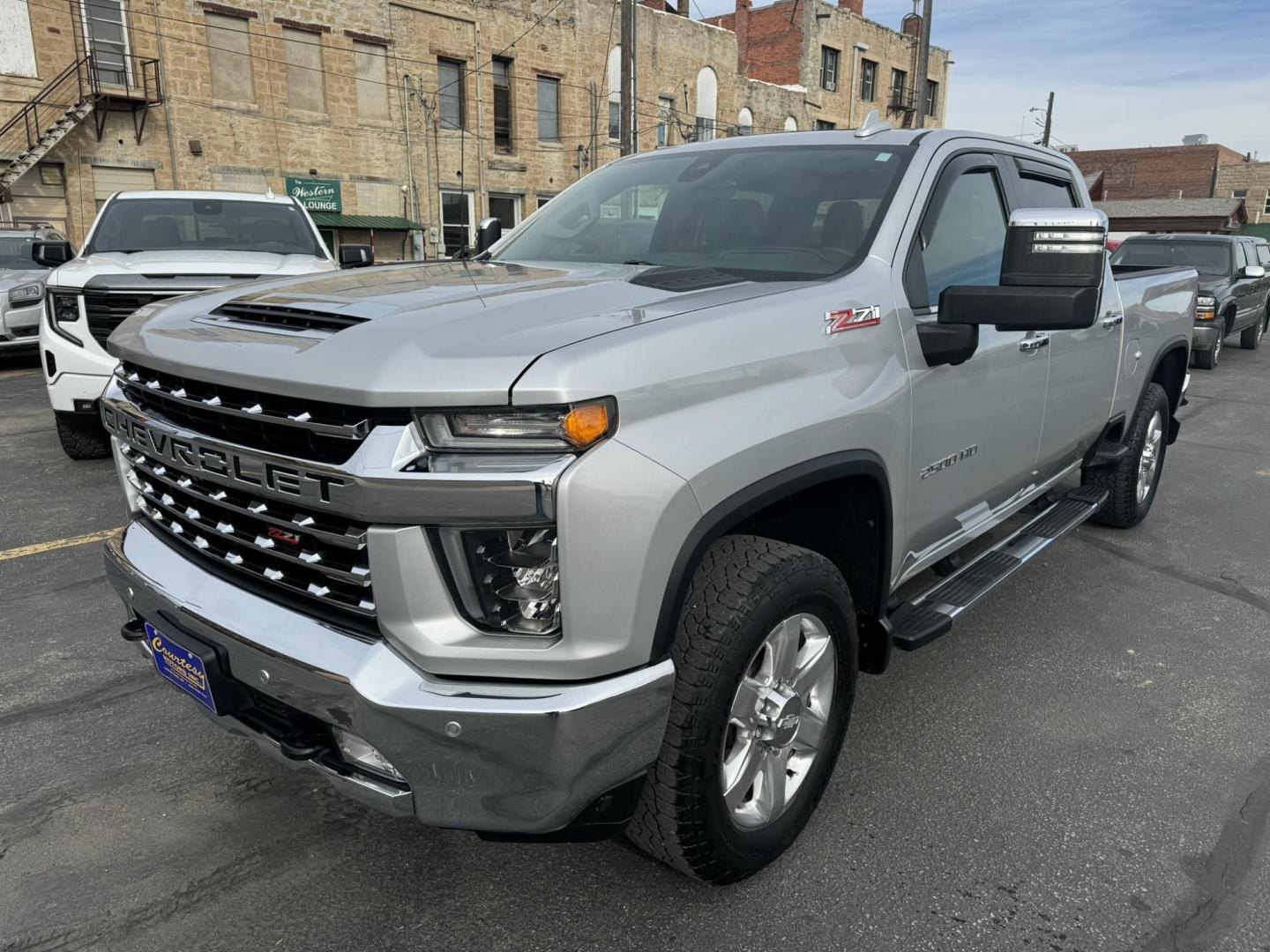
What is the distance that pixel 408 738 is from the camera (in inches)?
71.3

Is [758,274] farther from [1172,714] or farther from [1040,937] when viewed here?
[1172,714]

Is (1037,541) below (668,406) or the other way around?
below

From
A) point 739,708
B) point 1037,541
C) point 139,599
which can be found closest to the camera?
point 739,708

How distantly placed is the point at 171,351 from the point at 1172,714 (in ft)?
11.2

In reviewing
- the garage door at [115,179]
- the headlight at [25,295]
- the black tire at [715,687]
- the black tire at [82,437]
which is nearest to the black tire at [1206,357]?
the black tire at [715,687]

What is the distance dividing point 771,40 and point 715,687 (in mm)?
40949

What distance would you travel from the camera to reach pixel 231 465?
2.06 m

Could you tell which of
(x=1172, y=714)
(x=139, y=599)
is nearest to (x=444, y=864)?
(x=139, y=599)

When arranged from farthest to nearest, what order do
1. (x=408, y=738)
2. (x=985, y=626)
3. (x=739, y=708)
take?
(x=985, y=626), (x=739, y=708), (x=408, y=738)

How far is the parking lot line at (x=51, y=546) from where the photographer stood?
4.73m

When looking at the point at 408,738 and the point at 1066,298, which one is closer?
the point at 408,738

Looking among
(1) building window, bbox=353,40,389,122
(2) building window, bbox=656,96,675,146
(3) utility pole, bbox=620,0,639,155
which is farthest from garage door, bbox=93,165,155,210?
(2) building window, bbox=656,96,675,146

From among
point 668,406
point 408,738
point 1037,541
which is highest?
point 668,406

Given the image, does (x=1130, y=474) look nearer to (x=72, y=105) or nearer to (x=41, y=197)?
(x=72, y=105)
